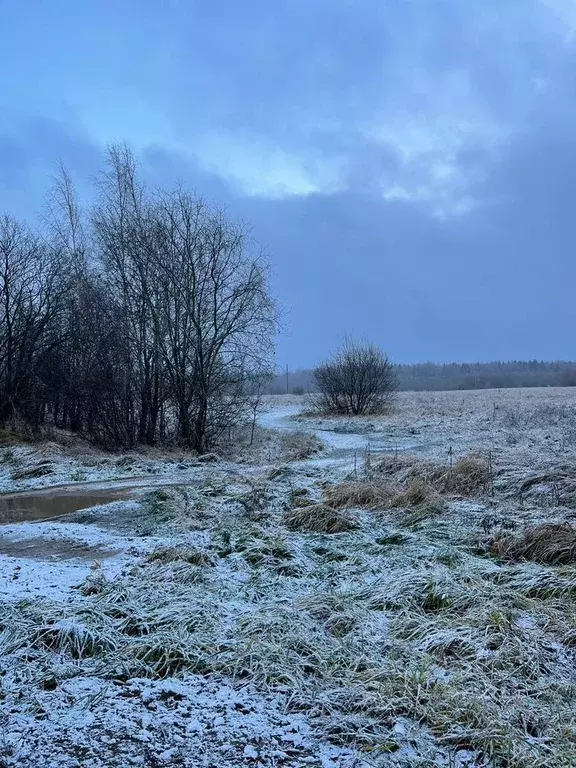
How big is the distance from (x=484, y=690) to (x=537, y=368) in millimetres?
130957

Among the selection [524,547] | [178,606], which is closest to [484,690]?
Result: [178,606]

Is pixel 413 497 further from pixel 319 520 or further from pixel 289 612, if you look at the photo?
pixel 289 612

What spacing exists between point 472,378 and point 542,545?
8838cm

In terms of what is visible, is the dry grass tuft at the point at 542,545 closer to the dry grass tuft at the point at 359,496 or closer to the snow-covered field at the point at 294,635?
the snow-covered field at the point at 294,635

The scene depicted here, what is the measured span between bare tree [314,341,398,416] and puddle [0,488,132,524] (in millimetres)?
25656

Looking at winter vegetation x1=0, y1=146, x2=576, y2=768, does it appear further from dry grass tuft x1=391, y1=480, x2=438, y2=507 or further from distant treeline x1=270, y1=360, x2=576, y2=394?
distant treeline x1=270, y1=360, x2=576, y2=394

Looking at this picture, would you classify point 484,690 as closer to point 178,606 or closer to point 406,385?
point 178,606

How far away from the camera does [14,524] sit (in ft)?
25.3

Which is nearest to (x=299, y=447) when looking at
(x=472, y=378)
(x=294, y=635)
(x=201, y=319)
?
(x=201, y=319)

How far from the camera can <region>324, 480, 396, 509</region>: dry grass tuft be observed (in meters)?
7.93

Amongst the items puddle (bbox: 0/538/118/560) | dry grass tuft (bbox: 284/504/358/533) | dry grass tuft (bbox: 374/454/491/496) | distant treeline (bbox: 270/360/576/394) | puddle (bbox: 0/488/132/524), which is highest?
distant treeline (bbox: 270/360/576/394)

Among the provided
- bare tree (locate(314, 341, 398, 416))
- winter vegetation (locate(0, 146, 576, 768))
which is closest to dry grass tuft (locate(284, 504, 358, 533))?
winter vegetation (locate(0, 146, 576, 768))

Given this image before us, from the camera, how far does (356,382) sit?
35031mm

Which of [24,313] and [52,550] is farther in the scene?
[24,313]
